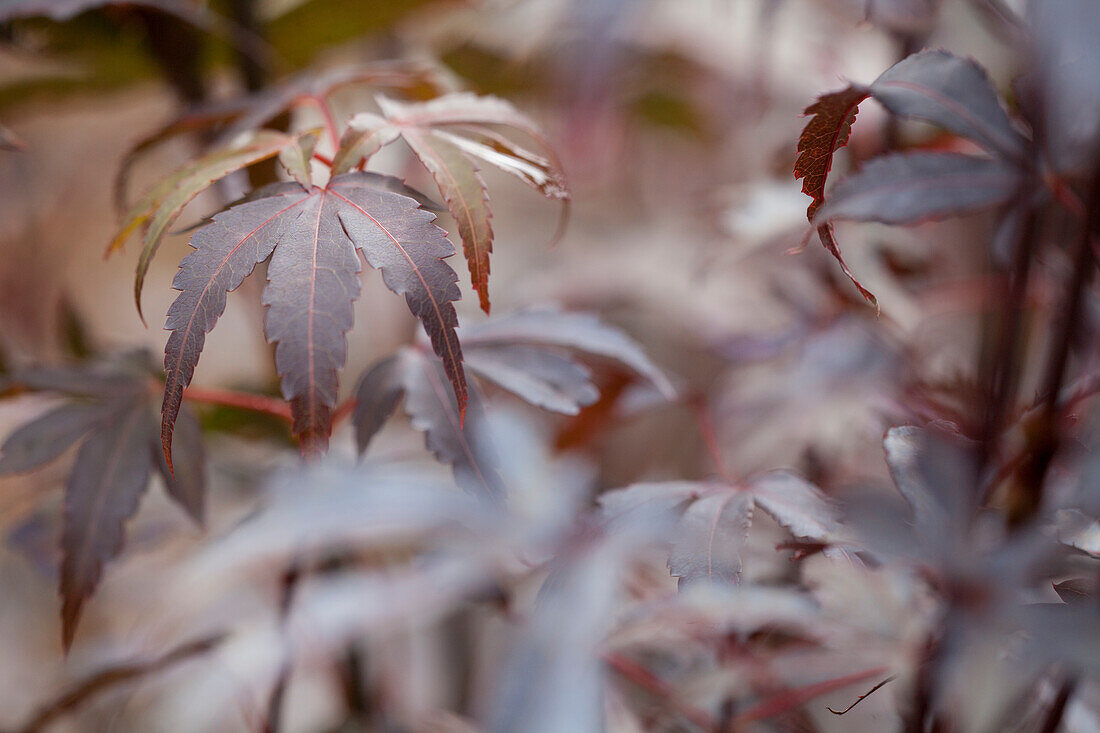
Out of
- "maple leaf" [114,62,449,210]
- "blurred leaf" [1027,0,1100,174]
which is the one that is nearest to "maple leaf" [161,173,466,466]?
"maple leaf" [114,62,449,210]

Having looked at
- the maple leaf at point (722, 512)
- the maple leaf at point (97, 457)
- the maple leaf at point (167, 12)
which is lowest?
the maple leaf at point (97, 457)

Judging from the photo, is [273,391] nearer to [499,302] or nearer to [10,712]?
[499,302]

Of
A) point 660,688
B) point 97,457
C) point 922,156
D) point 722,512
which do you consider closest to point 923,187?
point 922,156

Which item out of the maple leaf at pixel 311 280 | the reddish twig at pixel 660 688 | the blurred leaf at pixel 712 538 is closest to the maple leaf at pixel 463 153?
the maple leaf at pixel 311 280

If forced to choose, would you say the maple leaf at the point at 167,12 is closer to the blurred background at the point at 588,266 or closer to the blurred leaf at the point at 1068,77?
the blurred background at the point at 588,266

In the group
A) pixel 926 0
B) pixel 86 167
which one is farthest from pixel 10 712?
pixel 926 0

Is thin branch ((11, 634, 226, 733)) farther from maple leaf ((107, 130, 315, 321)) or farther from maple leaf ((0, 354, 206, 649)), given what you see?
maple leaf ((107, 130, 315, 321))
